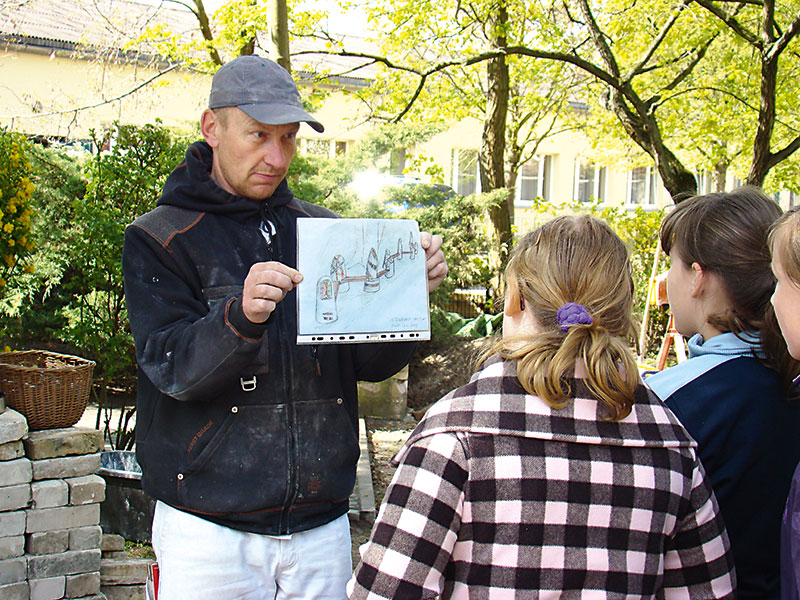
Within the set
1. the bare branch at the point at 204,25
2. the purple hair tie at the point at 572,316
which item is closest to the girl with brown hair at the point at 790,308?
the purple hair tie at the point at 572,316

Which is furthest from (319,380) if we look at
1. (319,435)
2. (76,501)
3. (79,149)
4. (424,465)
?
(79,149)

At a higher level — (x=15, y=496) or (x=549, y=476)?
(x=549, y=476)

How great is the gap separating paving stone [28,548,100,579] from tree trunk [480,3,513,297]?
804 cm

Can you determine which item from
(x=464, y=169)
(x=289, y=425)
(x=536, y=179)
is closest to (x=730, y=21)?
(x=289, y=425)

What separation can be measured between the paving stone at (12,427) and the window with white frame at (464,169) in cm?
1776

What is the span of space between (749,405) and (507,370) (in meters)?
0.76

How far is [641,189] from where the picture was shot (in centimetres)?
2969

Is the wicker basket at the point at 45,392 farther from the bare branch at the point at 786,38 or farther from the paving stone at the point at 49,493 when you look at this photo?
the bare branch at the point at 786,38

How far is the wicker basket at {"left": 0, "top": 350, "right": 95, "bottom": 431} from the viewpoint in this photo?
353cm

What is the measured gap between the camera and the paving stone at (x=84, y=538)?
353cm

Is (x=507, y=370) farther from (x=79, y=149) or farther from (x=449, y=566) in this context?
(x=79, y=149)

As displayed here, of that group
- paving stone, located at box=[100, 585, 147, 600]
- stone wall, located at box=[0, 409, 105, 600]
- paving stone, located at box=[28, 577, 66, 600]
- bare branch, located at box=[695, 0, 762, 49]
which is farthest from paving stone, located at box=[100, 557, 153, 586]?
bare branch, located at box=[695, 0, 762, 49]

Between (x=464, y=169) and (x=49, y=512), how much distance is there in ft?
60.2

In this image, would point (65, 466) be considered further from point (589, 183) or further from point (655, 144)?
point (589, 183)
